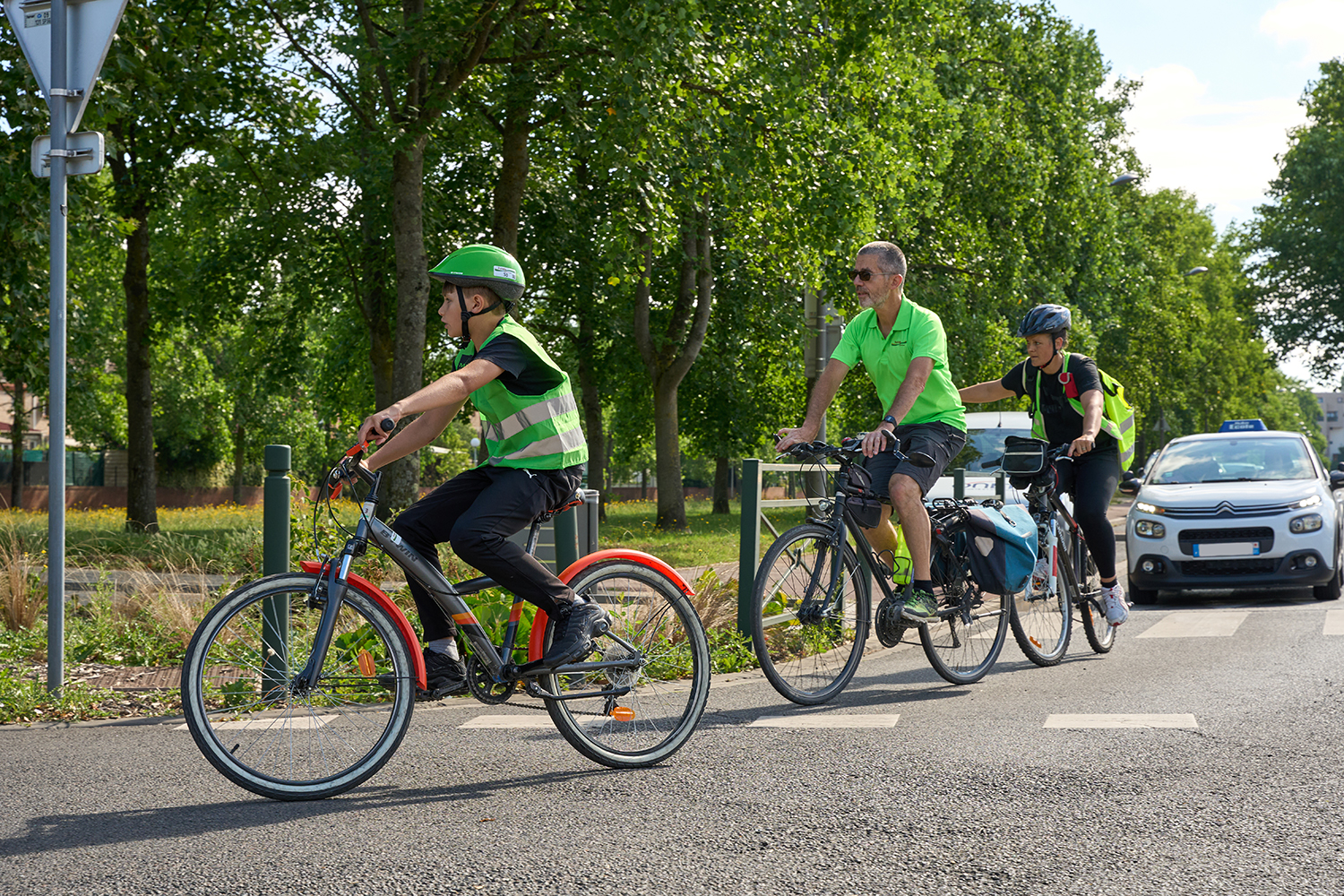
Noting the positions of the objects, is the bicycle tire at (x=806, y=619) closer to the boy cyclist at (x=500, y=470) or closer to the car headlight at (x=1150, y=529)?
the boy cyclist at (x=500, y=470)

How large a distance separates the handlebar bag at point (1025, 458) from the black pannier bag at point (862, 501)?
160 centimetres

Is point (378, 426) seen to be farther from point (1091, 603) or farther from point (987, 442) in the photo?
point (987, 442)

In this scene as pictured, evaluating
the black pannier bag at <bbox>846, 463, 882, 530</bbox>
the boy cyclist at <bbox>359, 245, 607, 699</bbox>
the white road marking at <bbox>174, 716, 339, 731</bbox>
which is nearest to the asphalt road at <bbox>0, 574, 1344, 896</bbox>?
the white road marking at <bbox>174, 716, 339, 731</bbox>

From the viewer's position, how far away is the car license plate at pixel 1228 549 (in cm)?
1097

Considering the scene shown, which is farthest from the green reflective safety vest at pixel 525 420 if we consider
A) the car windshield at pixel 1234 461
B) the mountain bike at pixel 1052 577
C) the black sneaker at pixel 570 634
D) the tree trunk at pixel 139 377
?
the tree trunk at pixel 139 377

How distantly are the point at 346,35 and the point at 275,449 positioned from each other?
10656 millimetres

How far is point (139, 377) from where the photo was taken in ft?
62.4

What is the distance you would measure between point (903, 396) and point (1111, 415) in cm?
224

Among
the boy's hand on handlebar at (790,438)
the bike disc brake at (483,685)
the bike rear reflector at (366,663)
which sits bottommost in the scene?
the bike disc brake at (483,685)

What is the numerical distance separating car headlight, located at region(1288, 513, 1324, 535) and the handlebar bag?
15.4ft

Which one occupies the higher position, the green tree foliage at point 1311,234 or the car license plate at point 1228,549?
the green tree foliage at point 1311,234

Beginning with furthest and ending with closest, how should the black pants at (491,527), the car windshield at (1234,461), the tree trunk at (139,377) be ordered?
the tree trunk at (139,377) → the car windshield at (1234,461) → the black pants at (491,527)

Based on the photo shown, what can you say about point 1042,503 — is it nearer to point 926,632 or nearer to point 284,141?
point 926,632

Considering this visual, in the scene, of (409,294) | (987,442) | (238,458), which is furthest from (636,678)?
(238,458)
